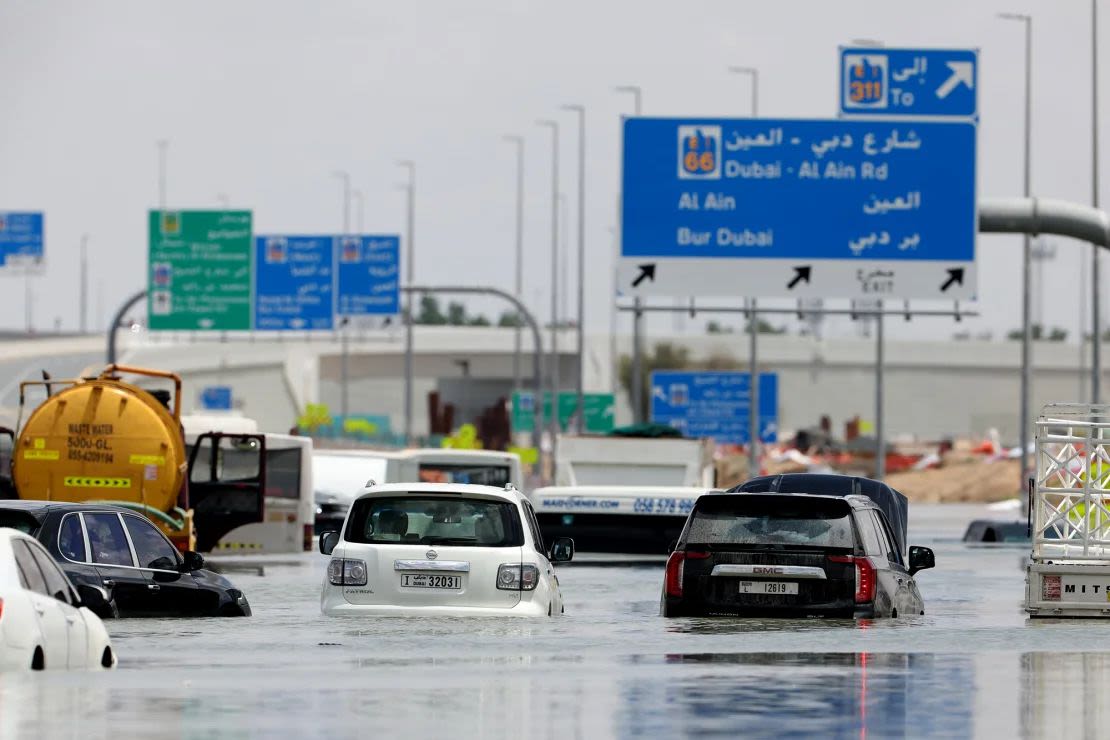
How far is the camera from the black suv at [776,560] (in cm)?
1942

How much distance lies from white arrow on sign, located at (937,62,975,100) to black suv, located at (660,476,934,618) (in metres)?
24.9

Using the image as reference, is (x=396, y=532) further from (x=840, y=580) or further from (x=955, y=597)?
(x=955, y=597)

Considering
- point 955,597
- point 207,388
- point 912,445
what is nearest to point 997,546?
point 955,597

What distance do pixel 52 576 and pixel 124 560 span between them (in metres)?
5.11

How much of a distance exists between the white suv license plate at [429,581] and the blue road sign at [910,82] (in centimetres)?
2585

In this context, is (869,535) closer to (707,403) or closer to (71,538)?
(71,538)

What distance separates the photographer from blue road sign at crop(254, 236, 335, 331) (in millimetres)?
71188

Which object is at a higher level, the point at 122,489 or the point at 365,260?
the point at 365,260

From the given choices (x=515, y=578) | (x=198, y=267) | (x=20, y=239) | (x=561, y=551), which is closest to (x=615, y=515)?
(x=561, y=551)

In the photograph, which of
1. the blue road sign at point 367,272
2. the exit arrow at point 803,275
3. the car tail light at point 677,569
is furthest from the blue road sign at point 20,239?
the car tail light at point 677,569

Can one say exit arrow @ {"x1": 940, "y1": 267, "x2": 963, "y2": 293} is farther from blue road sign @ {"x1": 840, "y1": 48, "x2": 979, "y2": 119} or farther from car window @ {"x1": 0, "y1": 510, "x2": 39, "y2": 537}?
car window @ {"x1": 0, "y1": 510, "x2": 39, "y2": 537}

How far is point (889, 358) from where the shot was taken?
459ft

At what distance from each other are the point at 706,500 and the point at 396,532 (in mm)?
2398

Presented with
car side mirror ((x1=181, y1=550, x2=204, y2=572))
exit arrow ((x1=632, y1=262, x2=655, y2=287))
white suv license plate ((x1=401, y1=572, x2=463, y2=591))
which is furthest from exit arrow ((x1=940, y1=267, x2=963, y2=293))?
white suv license plate ((x1=401, y1=572, x2=463, y2=591))
